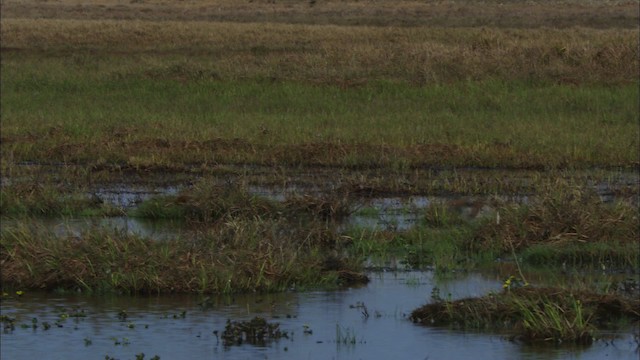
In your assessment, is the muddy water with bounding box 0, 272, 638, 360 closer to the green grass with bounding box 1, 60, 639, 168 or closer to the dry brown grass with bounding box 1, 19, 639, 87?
the green grass with bounding box 1, 60, 639, 168

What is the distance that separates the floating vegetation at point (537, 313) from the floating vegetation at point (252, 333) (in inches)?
45.6

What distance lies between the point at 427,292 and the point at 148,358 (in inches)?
108

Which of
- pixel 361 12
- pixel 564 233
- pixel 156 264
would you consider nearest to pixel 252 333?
pixel 156 264

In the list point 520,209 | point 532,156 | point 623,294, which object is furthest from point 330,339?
point 532,156

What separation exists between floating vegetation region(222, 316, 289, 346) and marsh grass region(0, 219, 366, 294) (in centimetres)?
113

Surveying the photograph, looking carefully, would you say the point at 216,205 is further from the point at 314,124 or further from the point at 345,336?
the point at 314,124

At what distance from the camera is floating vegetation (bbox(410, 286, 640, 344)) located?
830cm

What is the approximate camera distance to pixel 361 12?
47.5 m

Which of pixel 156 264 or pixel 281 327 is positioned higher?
pixel 156 264

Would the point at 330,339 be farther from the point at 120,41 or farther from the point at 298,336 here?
the point at 120,41

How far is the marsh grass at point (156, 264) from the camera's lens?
965 cm

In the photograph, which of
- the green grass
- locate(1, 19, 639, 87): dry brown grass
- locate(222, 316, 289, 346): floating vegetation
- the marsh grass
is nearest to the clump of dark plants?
the marsh grass

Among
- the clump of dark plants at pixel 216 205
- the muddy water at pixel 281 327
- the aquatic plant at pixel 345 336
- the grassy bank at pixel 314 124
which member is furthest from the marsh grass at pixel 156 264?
the grassy bank at pixel 314 124

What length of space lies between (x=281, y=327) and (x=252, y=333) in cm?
36
